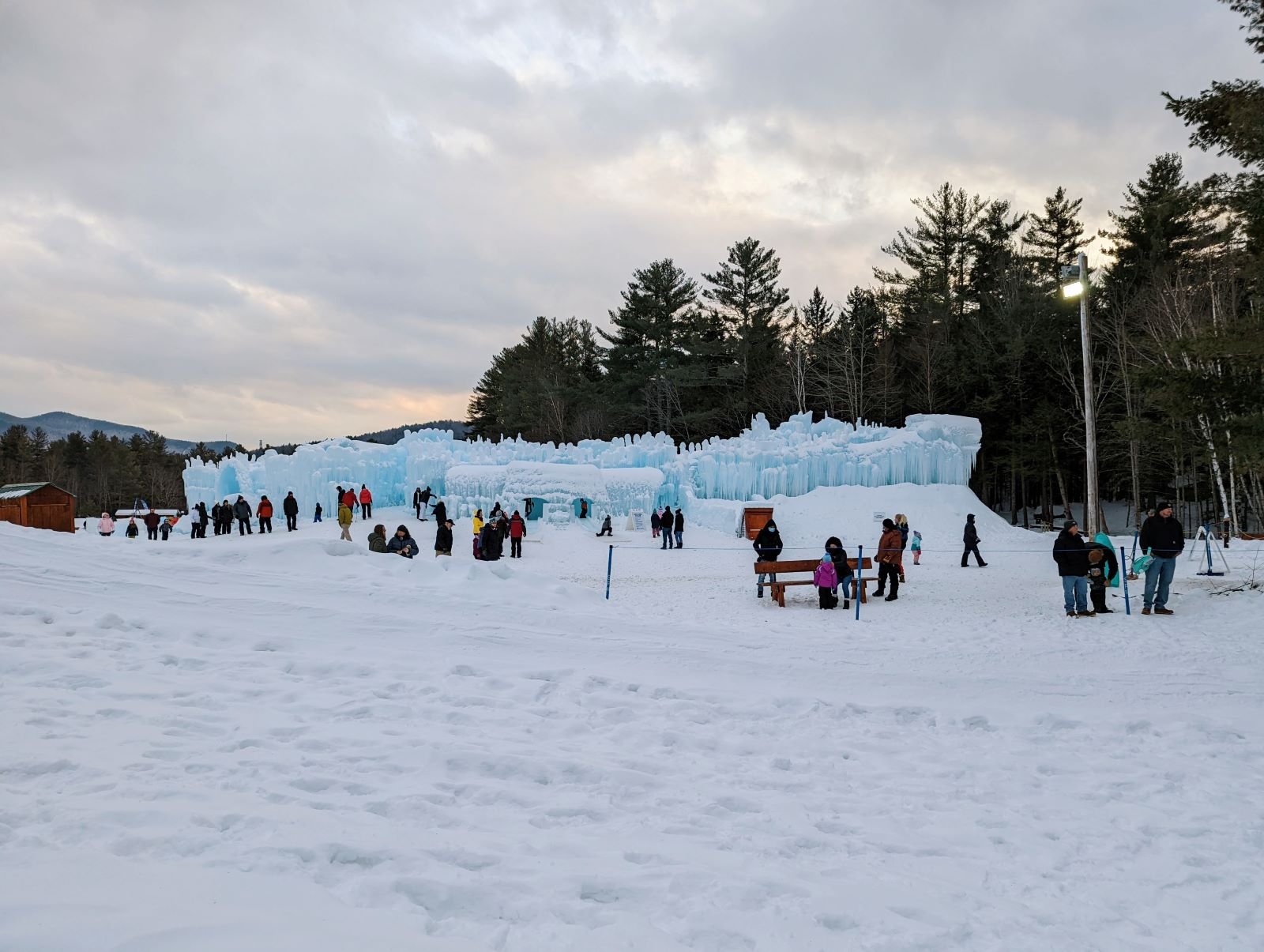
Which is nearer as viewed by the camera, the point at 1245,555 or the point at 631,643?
the point at 631,643

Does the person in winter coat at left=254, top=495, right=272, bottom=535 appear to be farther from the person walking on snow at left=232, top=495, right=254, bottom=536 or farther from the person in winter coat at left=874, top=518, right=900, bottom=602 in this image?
the person in winter coat at left=874, top=518, right=900, bottom=602

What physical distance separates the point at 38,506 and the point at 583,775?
2325cm

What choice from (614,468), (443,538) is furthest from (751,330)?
(443,538)

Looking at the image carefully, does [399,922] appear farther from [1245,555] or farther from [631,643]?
[1245,555]

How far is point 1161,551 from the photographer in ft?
31.8

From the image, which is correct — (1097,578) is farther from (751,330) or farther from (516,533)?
(751,330)

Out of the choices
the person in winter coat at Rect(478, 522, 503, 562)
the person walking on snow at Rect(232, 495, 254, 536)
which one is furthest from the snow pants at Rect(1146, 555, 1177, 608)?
the person walking on snow at Rect(232, 495, 254, 536)

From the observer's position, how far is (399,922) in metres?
2.80

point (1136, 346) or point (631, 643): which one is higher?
point (1136, 346)

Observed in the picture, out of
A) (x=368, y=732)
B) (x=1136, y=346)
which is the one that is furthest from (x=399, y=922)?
(x=1136, y=346)

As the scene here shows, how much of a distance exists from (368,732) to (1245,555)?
17.3 meters

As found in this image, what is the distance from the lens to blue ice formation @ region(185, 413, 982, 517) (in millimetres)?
25547

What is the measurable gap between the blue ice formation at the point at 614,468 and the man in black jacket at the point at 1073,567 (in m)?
16.5

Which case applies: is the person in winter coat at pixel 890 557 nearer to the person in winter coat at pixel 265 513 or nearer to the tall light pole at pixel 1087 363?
the tall light pole at pixel 1087 363
